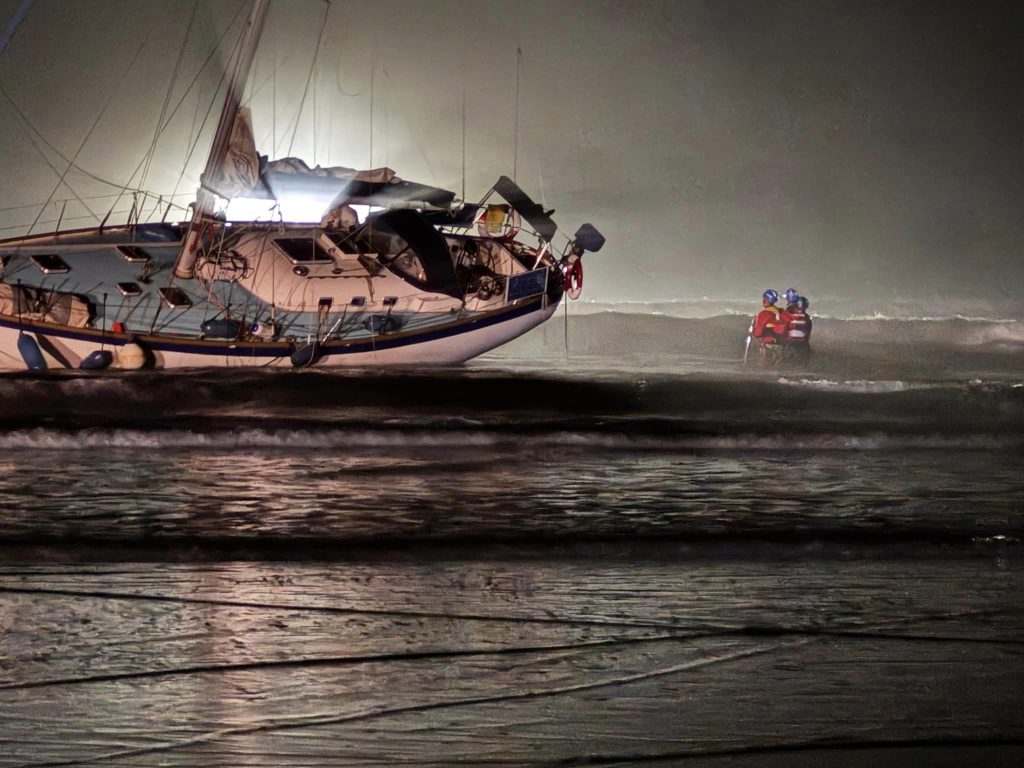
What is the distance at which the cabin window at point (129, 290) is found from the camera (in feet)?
88.1

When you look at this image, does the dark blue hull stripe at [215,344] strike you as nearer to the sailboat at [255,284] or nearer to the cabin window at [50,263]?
the sailboat at [255,284]

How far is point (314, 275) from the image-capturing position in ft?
90.4

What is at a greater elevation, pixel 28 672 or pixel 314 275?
pixel 314 275

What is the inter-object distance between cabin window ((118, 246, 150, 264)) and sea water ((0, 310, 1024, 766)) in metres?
16.9

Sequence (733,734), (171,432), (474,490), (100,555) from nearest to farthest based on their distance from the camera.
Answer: (733,734) < (100,555) < (474,490) < (171,432)

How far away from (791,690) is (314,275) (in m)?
25.0

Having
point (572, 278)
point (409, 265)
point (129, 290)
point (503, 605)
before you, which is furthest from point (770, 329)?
point (503, 605)

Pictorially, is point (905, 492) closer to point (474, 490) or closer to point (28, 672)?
point (474, 490)

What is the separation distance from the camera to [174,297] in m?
26.9

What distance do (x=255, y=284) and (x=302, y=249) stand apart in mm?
1408

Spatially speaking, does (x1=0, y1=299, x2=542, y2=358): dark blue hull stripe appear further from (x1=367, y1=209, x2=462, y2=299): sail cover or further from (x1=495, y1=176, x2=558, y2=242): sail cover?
(x1=495, y1=176, x2=558, y2=242): sail cover

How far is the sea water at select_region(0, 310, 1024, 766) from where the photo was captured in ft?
10.1

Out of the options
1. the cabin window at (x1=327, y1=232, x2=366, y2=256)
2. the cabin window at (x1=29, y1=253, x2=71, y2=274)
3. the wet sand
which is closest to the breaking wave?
the wet sand

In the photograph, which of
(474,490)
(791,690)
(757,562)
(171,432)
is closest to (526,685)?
(791,690)
